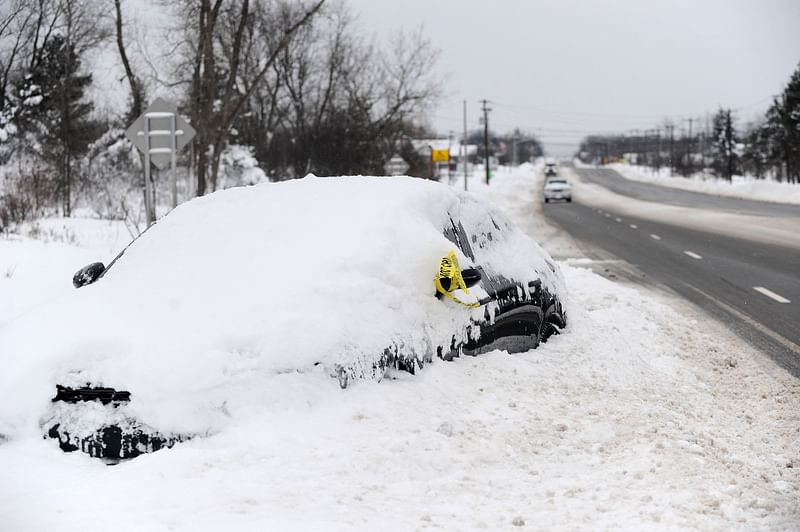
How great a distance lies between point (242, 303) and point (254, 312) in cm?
12

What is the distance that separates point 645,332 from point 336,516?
18.2 feet

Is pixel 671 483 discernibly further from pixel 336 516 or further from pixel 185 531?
pixel 185 531

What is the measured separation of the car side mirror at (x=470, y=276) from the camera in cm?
546

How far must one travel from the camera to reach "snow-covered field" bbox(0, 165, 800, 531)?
365 centimetres

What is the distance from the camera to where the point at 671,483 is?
425cm

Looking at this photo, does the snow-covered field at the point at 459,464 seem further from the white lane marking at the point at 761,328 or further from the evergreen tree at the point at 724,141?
the evergreen tree at the point at 724,141

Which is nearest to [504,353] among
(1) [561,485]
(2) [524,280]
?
(2) [524,280]

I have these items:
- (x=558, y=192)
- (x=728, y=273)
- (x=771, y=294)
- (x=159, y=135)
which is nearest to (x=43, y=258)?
(x=159, y=135)

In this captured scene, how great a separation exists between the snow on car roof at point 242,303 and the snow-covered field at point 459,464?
208 millimetres

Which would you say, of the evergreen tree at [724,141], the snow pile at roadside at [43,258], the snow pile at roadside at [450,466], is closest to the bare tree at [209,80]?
the snow pile at roadside at [43,258]

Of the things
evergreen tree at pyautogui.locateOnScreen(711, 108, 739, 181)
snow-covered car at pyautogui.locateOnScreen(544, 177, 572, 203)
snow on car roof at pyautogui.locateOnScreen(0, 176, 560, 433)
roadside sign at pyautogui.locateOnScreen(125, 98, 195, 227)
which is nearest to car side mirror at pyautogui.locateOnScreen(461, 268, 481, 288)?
snow on car roof at pyautogui.locateOnScreen(0, 176, 560, 433)

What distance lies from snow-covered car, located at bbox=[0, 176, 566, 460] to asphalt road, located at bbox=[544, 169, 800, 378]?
332 centimetres

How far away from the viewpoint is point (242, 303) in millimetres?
4715

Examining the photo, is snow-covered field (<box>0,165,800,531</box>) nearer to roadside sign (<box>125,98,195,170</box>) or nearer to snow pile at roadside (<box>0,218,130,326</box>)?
snow pile at roadside (<box>0,218,130,326</box>)
